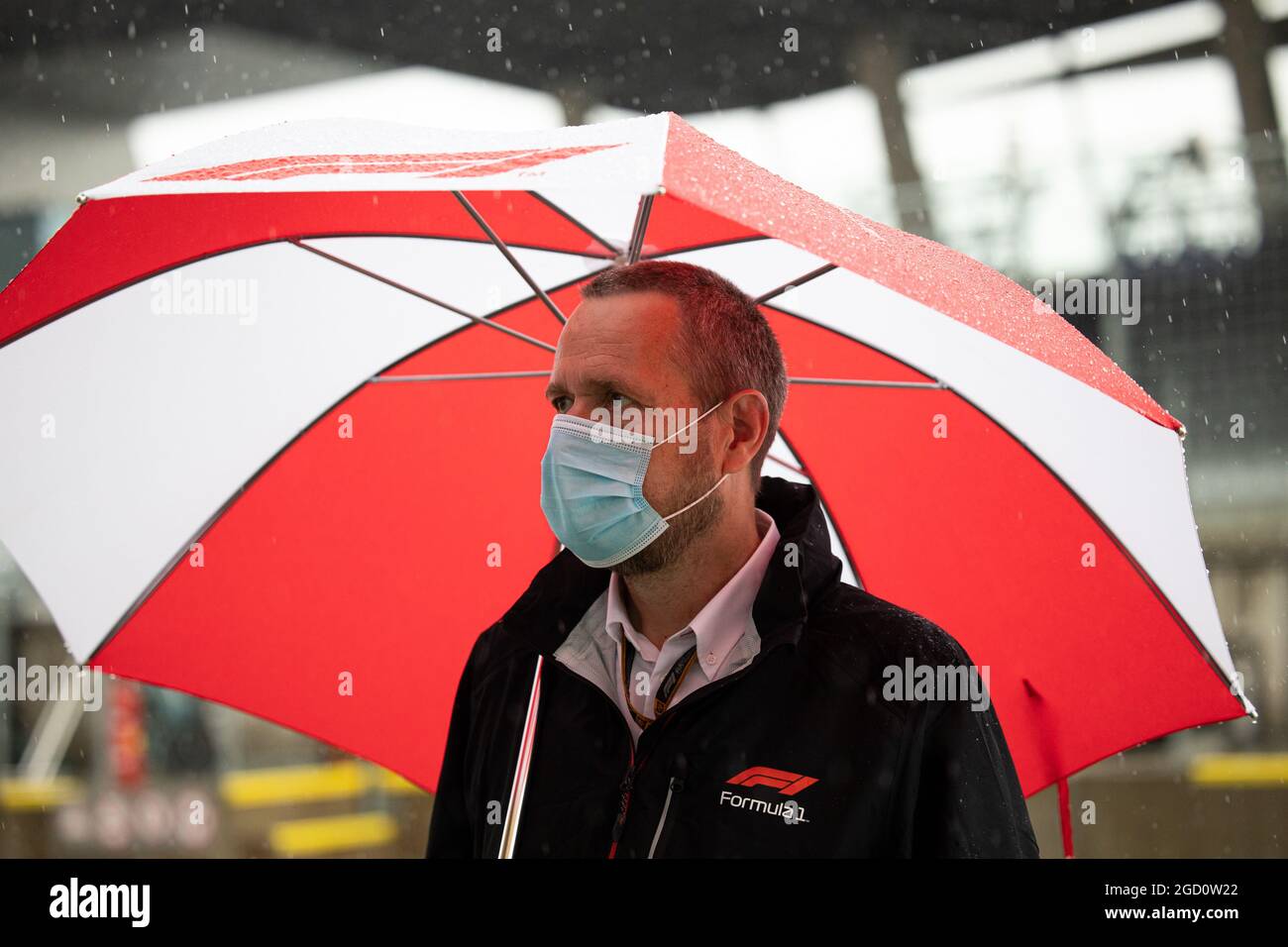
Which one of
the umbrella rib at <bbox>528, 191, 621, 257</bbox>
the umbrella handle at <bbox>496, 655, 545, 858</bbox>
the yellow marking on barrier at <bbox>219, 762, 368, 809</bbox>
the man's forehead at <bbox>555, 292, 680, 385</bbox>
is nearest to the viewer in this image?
the umbrella handle at <bbox>496, 655, 545, 858</bbox>

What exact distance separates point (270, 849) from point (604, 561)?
29.3ft

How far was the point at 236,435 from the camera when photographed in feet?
9.18

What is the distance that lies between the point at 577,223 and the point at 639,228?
16 centimetres

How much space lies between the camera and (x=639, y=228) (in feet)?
8.20

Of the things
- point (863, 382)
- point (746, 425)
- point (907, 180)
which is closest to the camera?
point (746, 425)

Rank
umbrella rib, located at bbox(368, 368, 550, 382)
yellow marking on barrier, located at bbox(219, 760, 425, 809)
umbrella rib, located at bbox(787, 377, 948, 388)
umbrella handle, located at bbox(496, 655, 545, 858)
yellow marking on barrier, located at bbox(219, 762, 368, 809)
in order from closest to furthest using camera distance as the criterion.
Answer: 1. umbrella handle, located at bbox(496, 655, 545, 858)
2. umbrella rib, located at bbox(787, 377, 948, 388)
3. umbrella rib, located at bbox(368, 368, 550, 382)
4. yellow marking on barrier, located at bbox(219, 760, 425, 809)
5. yellow marking on barrier, located at bbox(219, 762, 368, 809)

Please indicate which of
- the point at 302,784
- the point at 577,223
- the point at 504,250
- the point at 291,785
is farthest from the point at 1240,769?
the point at 504,250

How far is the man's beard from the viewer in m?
2.28

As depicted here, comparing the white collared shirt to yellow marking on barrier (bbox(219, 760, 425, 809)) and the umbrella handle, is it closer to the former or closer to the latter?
the umbrella handle

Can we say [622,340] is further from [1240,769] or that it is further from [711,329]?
[1240,769]

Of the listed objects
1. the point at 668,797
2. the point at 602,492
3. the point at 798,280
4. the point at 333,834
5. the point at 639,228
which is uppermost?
the point at 639,228

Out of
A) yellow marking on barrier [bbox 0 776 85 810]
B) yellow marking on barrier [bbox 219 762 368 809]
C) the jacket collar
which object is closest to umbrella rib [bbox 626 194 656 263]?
the jacket collar

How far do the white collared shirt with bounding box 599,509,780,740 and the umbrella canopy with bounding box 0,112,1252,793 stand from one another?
1.93ft

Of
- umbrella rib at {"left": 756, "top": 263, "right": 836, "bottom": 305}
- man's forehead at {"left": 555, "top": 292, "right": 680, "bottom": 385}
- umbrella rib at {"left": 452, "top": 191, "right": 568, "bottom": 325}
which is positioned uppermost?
umbrella rib at {"left": 452, "top": 191, "right": 568, "bottom": 325}
